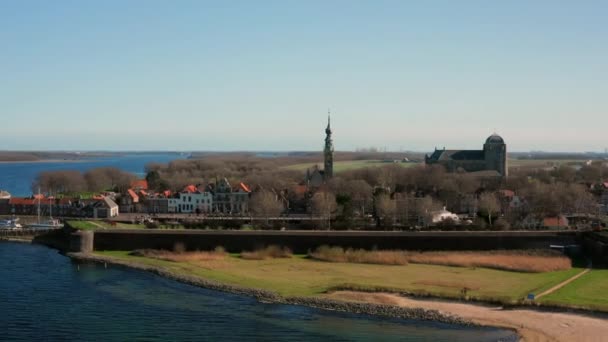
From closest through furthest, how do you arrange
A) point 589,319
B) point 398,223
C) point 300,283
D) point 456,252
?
point 589,319 → point 300,283 → point 456,252 → point 398,223

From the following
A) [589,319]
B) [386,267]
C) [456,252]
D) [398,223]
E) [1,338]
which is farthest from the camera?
[398,223]

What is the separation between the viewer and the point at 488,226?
2564 inches

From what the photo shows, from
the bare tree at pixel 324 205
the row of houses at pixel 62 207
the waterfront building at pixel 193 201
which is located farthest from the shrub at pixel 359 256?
the row of houses at pixel 62 207

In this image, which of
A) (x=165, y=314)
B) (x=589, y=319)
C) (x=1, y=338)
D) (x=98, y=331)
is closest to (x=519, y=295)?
(x=589, y=319)

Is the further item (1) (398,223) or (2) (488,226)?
(1) (398,223)

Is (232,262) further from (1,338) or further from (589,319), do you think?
(589,319)

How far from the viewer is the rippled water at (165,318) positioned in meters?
34.9

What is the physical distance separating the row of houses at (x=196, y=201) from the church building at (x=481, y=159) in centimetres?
4279

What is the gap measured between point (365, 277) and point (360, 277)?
13.2 inches

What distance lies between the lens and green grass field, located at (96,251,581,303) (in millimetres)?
43531

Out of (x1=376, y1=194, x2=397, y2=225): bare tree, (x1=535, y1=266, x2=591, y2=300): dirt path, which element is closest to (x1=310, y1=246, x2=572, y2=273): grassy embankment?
(x1=535, y1=266, x2=591, y2=300): dirt path

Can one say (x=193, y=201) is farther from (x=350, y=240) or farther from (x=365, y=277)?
(x=365, y=277)

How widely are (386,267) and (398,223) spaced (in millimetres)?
18707

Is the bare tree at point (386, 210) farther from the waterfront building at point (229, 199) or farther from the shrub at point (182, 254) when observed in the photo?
the waterfront building at point (229, 199)
